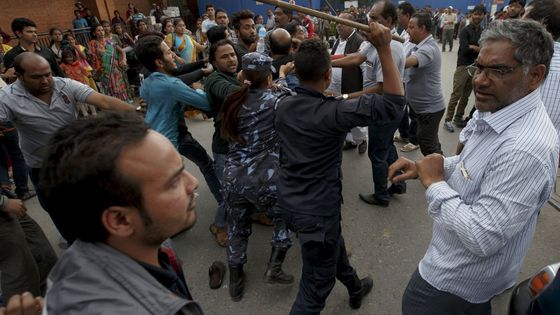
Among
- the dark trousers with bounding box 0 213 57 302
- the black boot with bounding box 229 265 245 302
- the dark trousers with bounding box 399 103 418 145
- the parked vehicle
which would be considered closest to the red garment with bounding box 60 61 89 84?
the dark trousers with bounding box 0 213 57 302

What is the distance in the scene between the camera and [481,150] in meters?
1.40

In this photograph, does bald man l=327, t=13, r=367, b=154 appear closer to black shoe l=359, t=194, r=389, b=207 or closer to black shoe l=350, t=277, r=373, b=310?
black shoe l=359, t=194, r=389, b=207

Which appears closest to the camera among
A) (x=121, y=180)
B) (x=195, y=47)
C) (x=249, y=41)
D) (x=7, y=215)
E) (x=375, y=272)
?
(x=121, y=180)

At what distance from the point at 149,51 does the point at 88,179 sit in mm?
2169

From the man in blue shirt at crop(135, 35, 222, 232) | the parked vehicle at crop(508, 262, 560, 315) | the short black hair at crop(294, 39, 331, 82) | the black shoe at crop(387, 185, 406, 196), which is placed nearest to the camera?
the parked vehicle at crop(508, 262, 560, 315)

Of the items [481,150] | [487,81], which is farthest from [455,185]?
[487,81]

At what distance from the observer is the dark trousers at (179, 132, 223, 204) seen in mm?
3324

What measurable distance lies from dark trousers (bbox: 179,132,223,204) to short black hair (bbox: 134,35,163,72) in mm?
780

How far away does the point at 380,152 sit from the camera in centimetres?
357

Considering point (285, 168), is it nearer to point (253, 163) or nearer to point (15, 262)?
point (253, 163)

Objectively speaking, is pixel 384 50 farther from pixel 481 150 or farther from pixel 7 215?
pixel 7 215

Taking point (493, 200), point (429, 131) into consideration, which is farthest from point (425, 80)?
point (493, 200)

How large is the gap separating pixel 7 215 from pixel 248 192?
1.67m

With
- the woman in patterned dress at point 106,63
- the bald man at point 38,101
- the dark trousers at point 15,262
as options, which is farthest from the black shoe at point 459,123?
the woman in patterned dress at point 106,63
